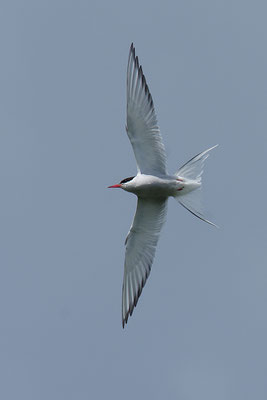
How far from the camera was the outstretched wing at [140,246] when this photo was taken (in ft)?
53.1

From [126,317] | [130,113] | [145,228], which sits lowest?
[126,317]

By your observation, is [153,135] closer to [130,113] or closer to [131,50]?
[130,113]

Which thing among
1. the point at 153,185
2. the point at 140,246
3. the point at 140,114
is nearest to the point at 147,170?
the point at 153,185

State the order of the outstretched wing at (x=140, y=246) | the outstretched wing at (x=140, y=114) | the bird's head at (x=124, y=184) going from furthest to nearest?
1. the outstretched wing at (x=140, y=246)
2. the bird's head at (x=124, y=184)
3. the outstretched wing at (x=140, y=114)

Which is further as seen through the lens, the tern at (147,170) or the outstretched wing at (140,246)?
the outstretched wing at (140,246)

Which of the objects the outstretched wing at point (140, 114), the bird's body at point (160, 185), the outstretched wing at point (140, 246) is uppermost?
the outstretched wing at point (140, 114)

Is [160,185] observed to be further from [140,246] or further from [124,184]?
[140,246]

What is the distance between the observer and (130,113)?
50.9 ft

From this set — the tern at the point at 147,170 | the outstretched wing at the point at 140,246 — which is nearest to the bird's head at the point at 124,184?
the tern at the point at 147,170

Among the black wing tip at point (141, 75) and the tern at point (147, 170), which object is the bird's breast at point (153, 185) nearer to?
the tern at point (147, 170)

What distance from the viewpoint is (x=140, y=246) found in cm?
1641

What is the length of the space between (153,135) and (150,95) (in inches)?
27.3

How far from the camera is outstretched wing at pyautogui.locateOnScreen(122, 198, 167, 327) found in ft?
53.1

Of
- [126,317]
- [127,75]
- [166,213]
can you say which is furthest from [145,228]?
[127,75]
